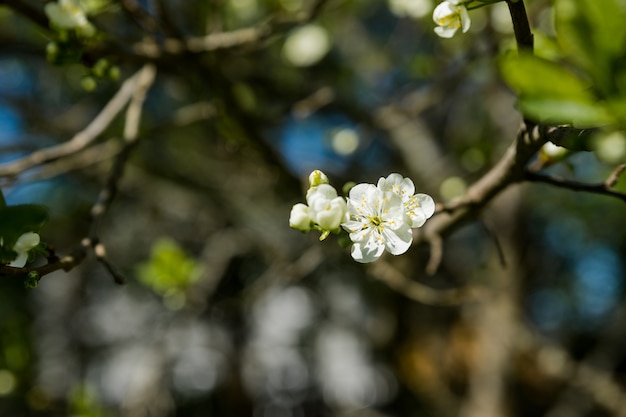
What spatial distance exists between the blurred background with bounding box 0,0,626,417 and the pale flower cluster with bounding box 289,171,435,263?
0.31 metres

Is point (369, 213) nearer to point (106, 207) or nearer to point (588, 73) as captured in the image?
point (588, 73)

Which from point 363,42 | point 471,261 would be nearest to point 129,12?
point 363,42

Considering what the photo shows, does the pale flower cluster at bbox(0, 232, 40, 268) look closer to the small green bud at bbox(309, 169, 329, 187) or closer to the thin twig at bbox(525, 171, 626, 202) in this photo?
the small green bud at bbox(309, 169, 329, 187)

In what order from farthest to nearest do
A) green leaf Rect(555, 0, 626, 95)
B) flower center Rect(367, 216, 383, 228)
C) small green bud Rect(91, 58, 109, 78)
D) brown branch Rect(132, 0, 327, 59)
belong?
brown branch Rect(132, 0, 327, 59), small green bud Rect(91, 58, 109, 78), flower center Rect(367, 216, 383, 228), green leaf Rect(555, 0, 626, 95)

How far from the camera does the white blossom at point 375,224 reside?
0.93 m

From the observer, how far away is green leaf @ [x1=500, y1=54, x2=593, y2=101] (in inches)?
22.5

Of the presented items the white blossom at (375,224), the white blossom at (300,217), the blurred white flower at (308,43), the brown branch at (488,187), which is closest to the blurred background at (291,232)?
the blurred white flower at (308,43)

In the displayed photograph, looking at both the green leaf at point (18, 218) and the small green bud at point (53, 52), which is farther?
the small green bud at point (53, 52)

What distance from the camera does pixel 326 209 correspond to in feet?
2.82

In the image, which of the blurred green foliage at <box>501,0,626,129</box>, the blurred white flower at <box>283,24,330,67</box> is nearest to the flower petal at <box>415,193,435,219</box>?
the blurred green foliage at <box>501,0,626,129</box>

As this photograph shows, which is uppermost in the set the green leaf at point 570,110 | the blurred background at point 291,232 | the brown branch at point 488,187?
the green leaf at point 570,110

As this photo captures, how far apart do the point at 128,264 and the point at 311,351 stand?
93.0 inches

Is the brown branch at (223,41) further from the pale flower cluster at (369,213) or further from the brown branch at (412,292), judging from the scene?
the pale flower cluster at (369,213)

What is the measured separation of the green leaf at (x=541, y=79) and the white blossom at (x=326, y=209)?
13.4 inches
